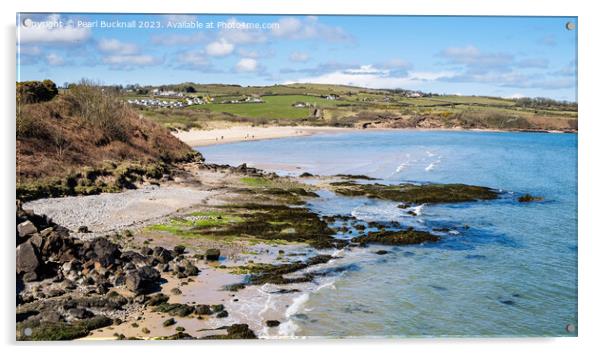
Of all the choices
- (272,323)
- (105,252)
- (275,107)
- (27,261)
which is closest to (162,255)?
(105,252)

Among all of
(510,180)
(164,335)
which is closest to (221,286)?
(164,335)

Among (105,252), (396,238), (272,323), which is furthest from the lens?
(396,238)

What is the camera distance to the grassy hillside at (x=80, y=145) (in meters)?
11.8

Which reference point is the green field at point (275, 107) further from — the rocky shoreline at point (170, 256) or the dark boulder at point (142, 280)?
the dark boulder at point (142, 280)

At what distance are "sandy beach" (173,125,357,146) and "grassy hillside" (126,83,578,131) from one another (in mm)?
2275

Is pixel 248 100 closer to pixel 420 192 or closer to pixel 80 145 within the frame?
pixel 80 145

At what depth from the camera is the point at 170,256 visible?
39.7 ft

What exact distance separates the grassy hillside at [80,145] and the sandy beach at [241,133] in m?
7.19

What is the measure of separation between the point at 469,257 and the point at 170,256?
22.8ft

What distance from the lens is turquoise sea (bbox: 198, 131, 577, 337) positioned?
10031 millimetres

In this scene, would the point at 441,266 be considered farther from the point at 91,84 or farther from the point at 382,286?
the point at 91,84

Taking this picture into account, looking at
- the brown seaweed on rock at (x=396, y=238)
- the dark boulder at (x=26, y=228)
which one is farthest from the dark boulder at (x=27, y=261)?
the brown seaweed on rock at (x=396, y=238)

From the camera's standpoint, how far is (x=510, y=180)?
22562 millimetres

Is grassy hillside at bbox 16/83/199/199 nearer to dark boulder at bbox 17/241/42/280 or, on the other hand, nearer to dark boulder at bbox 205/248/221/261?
dark boulder at bbox 17/241/42/280
